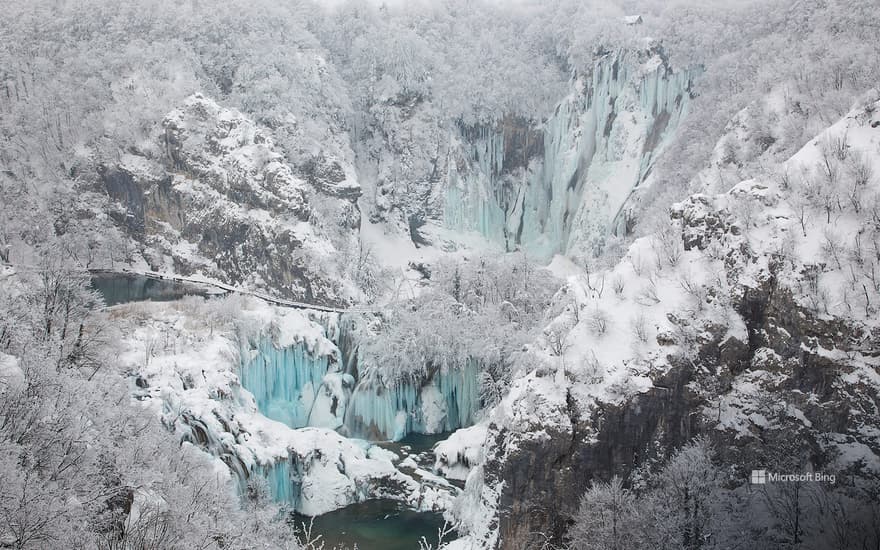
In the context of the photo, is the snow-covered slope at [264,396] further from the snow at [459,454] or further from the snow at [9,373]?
the snow at [9,373]

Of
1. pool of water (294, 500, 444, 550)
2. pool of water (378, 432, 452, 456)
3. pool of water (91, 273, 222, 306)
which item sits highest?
pool of water (91, 273, 222, 306)

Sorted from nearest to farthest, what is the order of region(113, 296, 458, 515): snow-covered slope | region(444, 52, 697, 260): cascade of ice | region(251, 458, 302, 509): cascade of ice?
region(113, 296, 458, 515): snow-covered slope < region(251, 458, 302, 509): cascade of ice < region(444, 52, 697, 260): cascade of ice

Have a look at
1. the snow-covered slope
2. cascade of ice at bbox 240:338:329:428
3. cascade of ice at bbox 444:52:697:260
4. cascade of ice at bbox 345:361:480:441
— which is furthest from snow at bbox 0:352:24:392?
cascade of ice at bbox 444:52:697:260

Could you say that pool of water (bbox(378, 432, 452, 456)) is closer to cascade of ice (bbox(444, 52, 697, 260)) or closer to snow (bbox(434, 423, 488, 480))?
snow (bbox(434, 423, 488, 480))

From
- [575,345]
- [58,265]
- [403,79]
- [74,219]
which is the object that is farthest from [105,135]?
[575,345]

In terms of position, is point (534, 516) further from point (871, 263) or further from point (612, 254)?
point (612, 254)

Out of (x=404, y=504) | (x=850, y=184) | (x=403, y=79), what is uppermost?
(x=403, y=79)

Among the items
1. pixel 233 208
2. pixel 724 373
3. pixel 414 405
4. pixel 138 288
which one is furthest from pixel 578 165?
pixel 724 373
